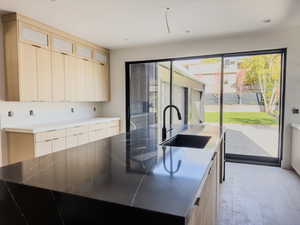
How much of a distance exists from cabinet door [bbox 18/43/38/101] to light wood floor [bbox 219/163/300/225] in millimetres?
3316

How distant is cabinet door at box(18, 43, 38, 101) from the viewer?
3256mm

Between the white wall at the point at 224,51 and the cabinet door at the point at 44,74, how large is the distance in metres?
1.93

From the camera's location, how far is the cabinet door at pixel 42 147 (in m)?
3.14

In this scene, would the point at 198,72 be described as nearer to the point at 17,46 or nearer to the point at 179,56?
the point at 179,56

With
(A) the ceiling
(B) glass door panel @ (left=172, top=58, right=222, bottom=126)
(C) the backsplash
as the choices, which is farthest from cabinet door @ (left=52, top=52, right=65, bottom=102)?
(B) glass door panel @ (left=172, top=58, right=222, bottom=126)

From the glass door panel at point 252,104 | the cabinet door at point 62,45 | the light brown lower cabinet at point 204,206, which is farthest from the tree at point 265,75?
the cabinet door at point 62,45

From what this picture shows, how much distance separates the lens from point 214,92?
4617mm

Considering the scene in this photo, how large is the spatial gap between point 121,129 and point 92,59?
1890 millimetres

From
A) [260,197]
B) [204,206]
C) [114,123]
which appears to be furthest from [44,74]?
[260,197]

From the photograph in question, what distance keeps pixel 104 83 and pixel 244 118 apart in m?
3.43

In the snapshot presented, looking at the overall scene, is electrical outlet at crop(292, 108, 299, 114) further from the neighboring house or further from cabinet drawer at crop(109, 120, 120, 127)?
cabinet drawer at crop(109, 120, 120, 127)

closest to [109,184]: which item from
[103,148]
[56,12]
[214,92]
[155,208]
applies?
[155,208]

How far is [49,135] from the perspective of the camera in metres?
3.34

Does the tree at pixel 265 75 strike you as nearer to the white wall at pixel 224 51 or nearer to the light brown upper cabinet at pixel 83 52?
the white wall at pixel 224 51
